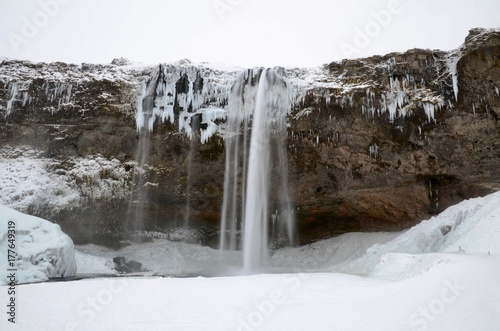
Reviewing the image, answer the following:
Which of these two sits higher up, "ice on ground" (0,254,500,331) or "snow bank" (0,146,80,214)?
Result: "snow bank" (0,146,80,214)

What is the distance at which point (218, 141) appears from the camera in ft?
66.2

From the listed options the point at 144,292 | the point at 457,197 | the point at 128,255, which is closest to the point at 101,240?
the point at 128,255

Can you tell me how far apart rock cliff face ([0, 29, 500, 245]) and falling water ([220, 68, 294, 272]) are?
0.57 meters

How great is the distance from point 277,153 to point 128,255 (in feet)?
33.3

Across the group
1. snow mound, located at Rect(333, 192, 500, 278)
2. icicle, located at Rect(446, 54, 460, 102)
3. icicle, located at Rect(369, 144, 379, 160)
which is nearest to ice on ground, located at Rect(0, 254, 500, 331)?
snow mound, located at Rect(333, 192, 500, 278)

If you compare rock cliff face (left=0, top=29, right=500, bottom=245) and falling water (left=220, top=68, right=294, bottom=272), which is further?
falling water (left=220, top=68, right=294, bottom=272)

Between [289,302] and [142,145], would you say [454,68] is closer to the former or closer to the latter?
[142,145]

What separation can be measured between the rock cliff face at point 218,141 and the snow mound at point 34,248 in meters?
7.38

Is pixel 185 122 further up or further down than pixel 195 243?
further up

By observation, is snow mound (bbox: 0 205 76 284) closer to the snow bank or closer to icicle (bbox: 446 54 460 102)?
the snow bank

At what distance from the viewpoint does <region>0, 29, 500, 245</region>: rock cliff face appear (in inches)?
722

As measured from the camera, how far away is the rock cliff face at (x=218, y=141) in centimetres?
1833

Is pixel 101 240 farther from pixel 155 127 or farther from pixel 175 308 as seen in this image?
pixel 175 308

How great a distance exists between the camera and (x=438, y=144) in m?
18.6
